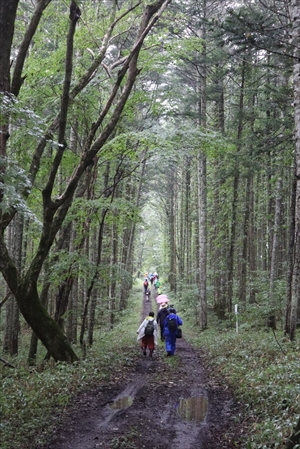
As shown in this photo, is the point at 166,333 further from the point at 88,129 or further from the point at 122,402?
the point at 88,129

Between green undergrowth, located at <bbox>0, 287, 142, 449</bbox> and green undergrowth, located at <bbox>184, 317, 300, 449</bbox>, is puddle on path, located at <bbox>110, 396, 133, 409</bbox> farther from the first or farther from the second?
green undergrowth, located at <bbox>184, 317, 300, 449</bbox>

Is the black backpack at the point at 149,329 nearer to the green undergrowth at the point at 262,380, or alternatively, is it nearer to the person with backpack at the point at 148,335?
the person with backpack at the point at 148,335

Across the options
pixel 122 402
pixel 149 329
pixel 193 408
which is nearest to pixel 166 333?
pixel 149 329

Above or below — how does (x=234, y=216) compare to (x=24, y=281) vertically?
above

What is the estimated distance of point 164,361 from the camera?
11.1 metres

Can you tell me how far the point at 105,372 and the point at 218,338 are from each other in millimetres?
6058

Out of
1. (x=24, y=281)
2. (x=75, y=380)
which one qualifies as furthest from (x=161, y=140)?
(x=75, y=380)

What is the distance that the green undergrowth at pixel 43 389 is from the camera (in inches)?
213

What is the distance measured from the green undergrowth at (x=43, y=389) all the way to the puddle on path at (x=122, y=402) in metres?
0.83

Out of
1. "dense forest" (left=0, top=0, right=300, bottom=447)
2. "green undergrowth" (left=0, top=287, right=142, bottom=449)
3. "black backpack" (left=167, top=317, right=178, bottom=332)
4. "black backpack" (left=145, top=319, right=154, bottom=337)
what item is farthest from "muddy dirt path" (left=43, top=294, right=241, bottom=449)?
"black backpack" (left=145, top=319, right=154, bottom=337)

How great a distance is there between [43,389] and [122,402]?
1.51 m

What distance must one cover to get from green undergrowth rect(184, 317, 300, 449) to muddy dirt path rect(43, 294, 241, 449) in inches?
12.9

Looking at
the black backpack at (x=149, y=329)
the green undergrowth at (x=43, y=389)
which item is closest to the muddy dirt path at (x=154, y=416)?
the green undergrowth at (x=43, y=389)

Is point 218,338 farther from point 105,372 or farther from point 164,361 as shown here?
point 105,372
